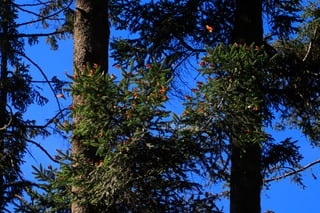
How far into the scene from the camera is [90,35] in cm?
653

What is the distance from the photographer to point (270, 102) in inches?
355

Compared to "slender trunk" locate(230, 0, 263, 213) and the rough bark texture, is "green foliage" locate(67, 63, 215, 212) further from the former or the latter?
"slender trunk" locate(230, 0, 263, 213)

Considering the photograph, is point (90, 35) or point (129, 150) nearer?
point (129, 150)

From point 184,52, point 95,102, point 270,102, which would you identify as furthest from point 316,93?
point 95,102

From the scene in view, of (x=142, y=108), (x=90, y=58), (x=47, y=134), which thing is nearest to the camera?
(x=142, y=108)

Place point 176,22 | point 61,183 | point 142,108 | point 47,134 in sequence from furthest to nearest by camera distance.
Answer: point 47,134
point 176,22
point 61,183
point 142,108

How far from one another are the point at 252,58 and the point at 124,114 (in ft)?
5.92

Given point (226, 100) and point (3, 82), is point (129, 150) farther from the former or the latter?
point (3, 82)

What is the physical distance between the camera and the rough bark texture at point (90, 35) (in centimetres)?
642

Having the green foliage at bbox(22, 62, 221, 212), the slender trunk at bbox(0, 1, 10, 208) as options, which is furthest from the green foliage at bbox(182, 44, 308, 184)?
the slender trunk at bbox(0, 1, 10, 208)

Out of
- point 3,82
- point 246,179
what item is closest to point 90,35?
point 246,179

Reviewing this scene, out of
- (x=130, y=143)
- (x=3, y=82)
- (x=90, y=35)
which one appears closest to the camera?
(x=130, y=143)

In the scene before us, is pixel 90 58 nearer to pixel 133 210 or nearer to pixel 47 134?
pixel 133 210

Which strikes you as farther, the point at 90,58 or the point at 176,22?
the point at 176,22
